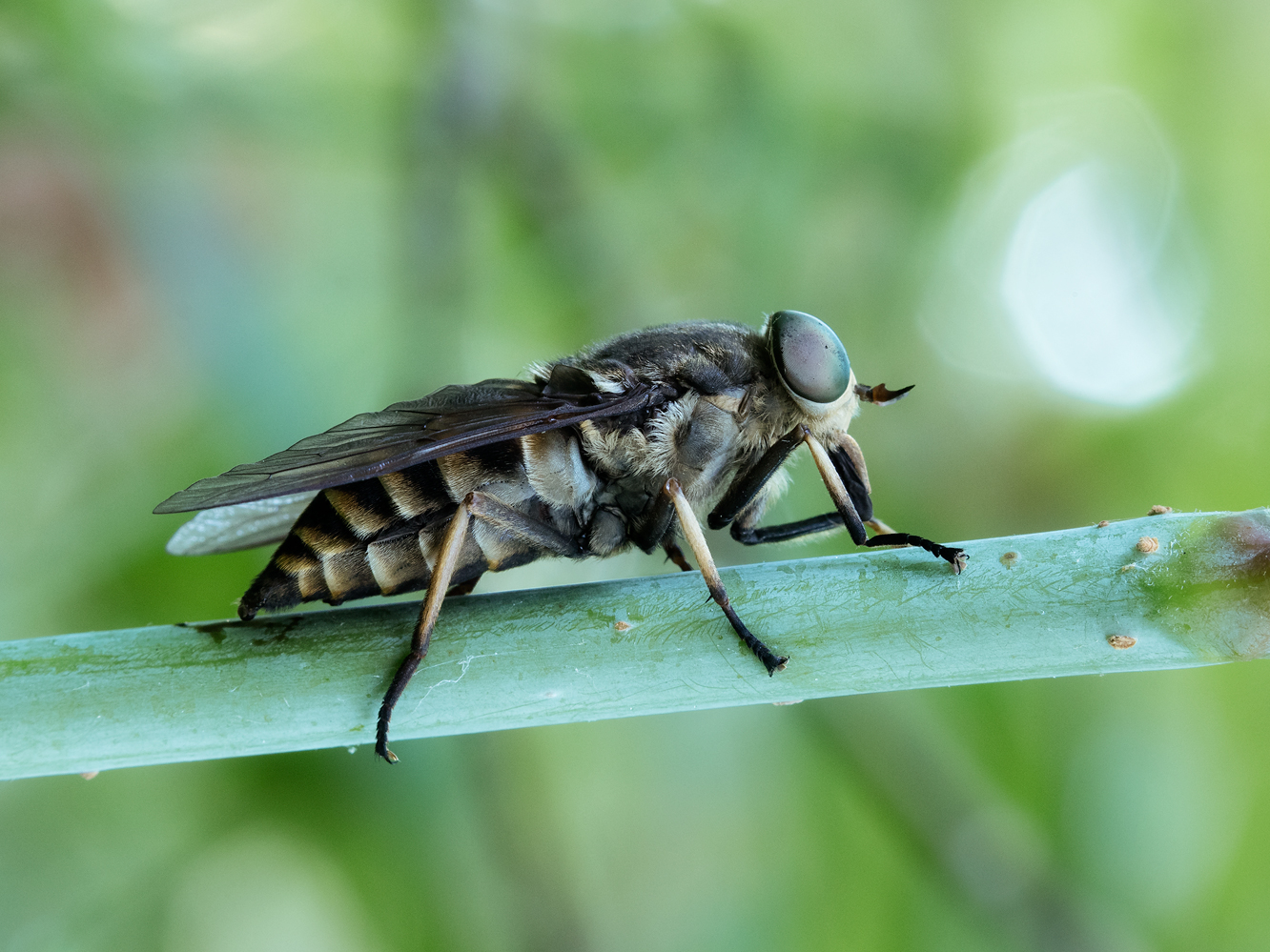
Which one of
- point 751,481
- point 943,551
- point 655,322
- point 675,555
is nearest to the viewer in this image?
point 943,551

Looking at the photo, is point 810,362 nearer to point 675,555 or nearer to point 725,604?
point 675,555

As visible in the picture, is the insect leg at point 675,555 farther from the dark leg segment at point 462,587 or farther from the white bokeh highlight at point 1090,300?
the white bokeh highlight at point 1090,300

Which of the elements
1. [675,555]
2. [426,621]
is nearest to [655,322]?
[675,555]

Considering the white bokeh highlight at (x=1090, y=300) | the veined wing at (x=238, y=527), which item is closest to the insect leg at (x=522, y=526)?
the veined wing at (x=238, y=527)

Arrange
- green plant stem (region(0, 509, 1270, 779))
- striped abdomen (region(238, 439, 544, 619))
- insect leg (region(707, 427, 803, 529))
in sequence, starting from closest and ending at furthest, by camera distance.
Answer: green plant stem (region(0, 509, 1270, 779)), striped abdomen (region(238, 439, 544, 619)), insect leg (region(707, 427, 803, 529))

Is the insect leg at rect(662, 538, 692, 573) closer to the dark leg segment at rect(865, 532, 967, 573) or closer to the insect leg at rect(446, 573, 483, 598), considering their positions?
the insect leg at rect(446, 573, 483, 598)

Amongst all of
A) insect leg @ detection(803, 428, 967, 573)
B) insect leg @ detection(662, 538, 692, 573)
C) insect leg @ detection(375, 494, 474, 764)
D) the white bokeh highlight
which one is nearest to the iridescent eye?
insect leg @ detection(803, 428, 967, 573)
